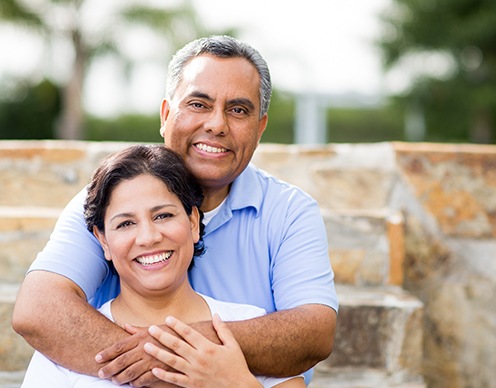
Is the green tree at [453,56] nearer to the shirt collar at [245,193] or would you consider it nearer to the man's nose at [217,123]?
the shirt collar at [245,193]

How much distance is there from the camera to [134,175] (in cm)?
193

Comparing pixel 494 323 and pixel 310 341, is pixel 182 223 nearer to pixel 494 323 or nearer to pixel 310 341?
pixel 310 341

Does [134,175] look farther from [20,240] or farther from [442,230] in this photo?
[442,230]

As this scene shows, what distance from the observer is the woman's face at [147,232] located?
6.21ft

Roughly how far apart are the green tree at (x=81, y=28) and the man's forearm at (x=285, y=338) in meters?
12.9

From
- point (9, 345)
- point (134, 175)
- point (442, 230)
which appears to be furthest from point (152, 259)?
point (442, 230)

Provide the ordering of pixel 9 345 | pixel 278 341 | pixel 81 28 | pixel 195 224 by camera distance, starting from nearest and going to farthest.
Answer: pixel 278 341, pixel 195 224, pixel 9 345, pixel 81 28

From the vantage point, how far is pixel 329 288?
2119 millimetres

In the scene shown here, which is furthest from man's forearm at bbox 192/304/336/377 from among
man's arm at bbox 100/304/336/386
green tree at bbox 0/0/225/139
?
green tree at bbox 0/0/225/139

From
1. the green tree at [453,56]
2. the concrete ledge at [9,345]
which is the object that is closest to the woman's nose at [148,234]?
the concrete ledge at [9,345]

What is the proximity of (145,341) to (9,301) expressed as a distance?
95 centimetres

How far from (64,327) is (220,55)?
3.06ft

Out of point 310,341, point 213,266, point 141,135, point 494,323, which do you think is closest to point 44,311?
point 213,266

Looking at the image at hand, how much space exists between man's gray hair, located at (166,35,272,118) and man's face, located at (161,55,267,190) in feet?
0.07
